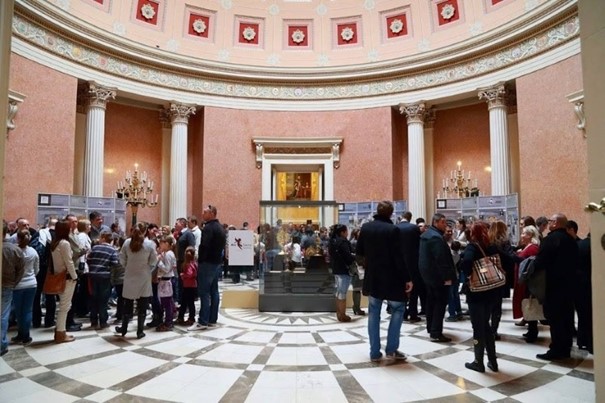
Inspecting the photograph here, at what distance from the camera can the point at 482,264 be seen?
13.6 ft

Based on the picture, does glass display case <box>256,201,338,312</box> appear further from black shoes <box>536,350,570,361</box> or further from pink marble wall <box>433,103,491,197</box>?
pink marble wall <box>433,103,491,197</box>

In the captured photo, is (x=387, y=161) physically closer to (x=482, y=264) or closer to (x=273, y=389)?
(x=482, y=264)

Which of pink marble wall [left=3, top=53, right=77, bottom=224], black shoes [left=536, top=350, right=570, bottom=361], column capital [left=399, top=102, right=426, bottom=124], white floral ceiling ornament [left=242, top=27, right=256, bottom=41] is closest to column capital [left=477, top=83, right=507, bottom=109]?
column capital [left=399, top=102, right=426, bottom=124]

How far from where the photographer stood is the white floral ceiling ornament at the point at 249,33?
1664 cm

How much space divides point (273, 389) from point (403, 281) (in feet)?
6.31

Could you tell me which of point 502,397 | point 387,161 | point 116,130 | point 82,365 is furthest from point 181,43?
point 502,397

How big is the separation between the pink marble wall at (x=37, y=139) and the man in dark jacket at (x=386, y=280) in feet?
34.1

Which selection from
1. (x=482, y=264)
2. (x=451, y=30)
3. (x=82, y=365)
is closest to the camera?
(x=482, y=264)

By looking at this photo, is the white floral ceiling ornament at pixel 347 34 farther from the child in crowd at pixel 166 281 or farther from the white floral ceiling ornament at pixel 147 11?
the child in crowd at pixel 166 281

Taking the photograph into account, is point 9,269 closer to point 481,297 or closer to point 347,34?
point 481,297

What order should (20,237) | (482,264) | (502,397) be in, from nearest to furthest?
(502,397), (482,264), (20,237)

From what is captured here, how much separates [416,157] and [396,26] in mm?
5639

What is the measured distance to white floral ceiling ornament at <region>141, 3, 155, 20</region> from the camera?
14.8 meters

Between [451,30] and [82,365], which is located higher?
[451,30]
